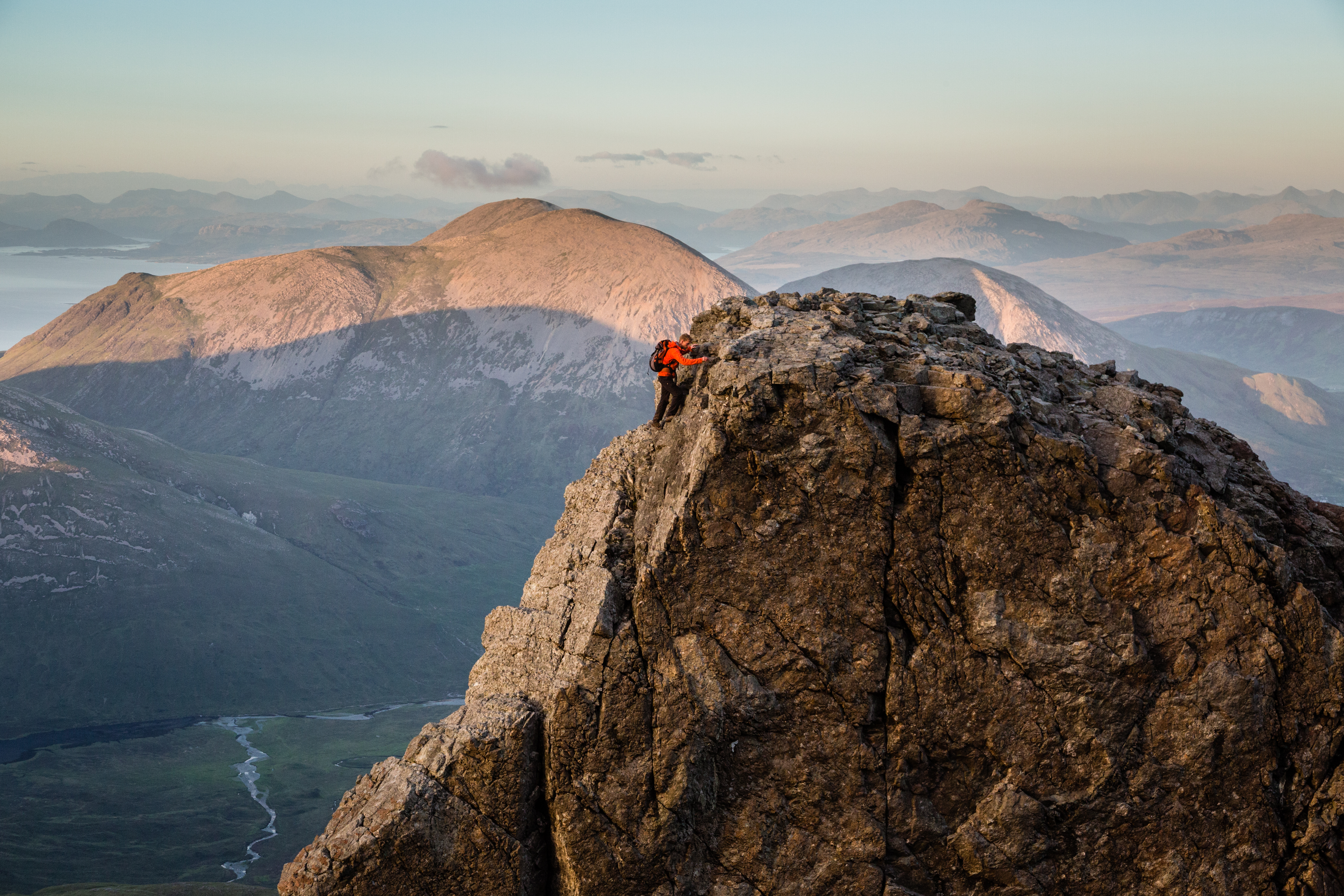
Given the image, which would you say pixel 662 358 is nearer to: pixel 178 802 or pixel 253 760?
pixel 178 802

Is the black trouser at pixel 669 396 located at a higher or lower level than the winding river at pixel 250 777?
higher

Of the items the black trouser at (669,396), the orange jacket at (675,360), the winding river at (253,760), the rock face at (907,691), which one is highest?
the orange jacket at (675,360)

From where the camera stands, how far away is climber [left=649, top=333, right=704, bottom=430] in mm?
27984

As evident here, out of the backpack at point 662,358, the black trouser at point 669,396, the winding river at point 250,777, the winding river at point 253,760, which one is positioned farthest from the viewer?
the winding river at point 253,760

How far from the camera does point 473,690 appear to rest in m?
28.5

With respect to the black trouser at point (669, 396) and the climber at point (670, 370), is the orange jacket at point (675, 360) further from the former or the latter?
the black trouser at point (669, 396)

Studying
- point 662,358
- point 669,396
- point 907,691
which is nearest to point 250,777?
point 669,396

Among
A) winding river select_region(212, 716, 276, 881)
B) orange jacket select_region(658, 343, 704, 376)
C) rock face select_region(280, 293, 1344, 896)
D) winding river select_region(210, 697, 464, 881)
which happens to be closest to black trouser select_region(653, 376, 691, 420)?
orange jacket select_region(658, 343, 704, 376)

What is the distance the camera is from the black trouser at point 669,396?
28281mm

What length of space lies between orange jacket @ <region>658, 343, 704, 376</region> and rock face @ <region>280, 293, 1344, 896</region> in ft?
7.77

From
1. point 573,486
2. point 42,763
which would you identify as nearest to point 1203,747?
point 573,486

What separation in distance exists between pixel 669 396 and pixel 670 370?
0.92m

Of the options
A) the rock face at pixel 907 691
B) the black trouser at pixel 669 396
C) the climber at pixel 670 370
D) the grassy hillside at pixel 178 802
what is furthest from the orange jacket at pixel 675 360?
the grassy hillside at pixel 178 802

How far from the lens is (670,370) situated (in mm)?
28172
